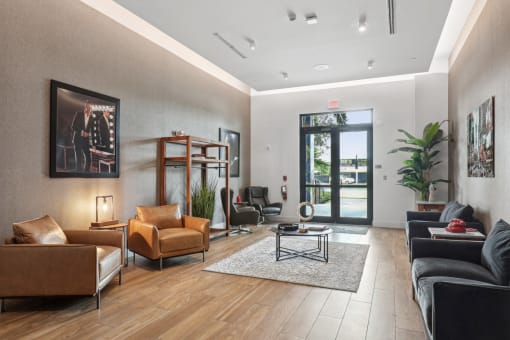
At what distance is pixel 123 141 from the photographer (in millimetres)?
4660

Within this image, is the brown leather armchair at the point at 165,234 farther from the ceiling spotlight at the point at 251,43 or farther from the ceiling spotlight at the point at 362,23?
the ceiling spotlight at the point at 362,23

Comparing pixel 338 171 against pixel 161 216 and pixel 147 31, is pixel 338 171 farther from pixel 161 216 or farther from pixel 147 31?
pixel 147 31

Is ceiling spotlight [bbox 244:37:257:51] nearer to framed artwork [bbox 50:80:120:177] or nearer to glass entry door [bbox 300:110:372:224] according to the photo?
framed artwork [bbox 50:80:120:177]

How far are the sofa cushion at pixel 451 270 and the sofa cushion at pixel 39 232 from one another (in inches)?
132

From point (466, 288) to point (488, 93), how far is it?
2.90m

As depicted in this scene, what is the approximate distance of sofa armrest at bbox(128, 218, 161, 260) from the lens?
13.0 feet

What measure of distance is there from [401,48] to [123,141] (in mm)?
4567

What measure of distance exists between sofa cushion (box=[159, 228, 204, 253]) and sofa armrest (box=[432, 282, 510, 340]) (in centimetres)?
310

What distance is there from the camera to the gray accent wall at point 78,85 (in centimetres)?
328

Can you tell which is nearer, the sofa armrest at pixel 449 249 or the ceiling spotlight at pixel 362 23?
the sofa armrest at pixel 449 249

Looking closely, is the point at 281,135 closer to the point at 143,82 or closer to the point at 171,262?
the point at 143,82

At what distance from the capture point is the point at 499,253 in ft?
7.80

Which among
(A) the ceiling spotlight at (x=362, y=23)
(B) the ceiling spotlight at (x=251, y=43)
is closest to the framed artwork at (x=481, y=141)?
(A) the ceiling spotlight at (x=362, y=23)

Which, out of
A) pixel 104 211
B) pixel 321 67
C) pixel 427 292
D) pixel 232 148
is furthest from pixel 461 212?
pixel 232 148
